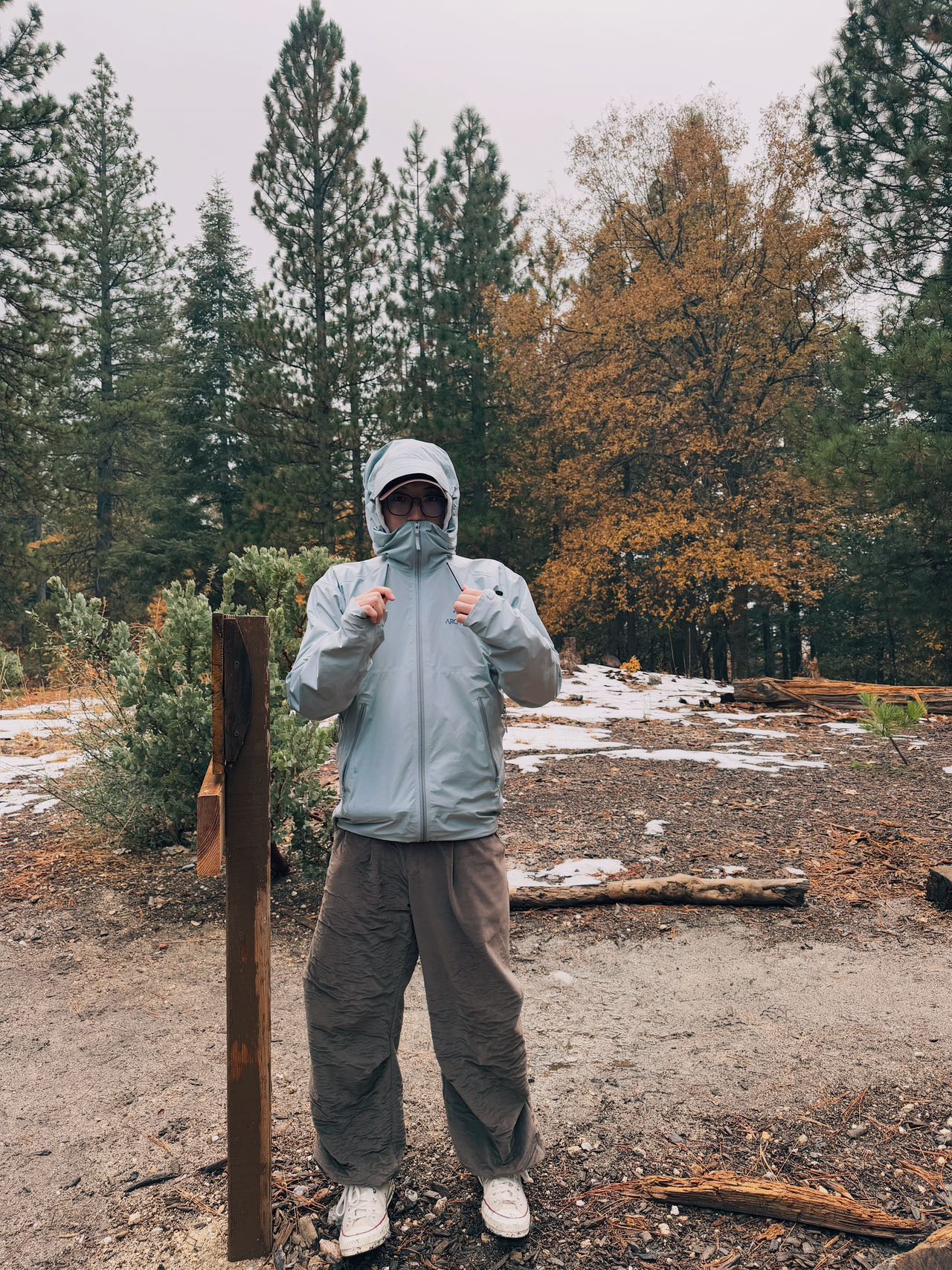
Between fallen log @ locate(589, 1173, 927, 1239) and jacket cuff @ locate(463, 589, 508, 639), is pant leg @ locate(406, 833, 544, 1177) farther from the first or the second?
jacket cuff @ locate(463, 589, 508, 639)

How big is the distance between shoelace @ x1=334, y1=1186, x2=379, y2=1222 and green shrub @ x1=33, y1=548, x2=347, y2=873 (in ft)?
6.99

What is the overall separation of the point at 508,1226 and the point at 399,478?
1.73 metres

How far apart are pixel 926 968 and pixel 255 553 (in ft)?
12.3

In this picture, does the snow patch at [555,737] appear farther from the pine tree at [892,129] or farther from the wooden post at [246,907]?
the pine tree at [892,129]

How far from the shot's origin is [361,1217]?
1999mm

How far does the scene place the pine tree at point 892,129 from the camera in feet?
37.0

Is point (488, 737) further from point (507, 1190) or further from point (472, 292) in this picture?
point (472, 292)

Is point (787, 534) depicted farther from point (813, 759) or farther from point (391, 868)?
point (391, 868)

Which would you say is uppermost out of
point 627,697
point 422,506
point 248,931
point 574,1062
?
point 422,506

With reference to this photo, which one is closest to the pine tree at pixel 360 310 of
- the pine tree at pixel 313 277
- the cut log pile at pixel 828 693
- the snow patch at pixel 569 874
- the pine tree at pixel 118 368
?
the pine tree at pixel 313 277

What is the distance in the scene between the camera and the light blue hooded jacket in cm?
193

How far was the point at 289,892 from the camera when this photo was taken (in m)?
4.32

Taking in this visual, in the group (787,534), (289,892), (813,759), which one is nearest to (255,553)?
(289,892)

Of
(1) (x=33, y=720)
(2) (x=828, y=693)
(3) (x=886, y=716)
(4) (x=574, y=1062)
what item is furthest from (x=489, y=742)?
(2) (x=828, y=693)
